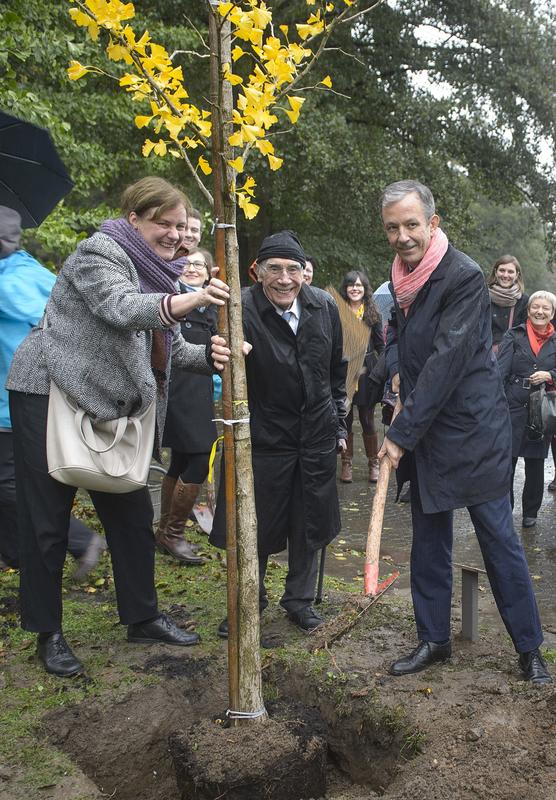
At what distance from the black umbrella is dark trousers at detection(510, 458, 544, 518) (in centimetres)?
412

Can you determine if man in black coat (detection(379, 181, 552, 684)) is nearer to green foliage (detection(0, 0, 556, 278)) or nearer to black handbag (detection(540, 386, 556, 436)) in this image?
black handbag (detection(540, 386, 556, 436))

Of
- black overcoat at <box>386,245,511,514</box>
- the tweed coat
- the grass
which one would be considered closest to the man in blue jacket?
the grass

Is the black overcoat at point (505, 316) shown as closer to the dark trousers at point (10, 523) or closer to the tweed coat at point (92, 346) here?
the dark trousers at point (10, 523)

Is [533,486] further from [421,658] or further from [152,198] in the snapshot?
[152,198]

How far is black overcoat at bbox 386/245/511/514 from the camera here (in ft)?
12.0

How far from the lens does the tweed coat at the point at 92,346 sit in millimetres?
3529

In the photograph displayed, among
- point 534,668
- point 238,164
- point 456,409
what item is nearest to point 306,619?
point 534,668

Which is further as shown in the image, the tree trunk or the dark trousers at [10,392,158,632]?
the dark trousers at [10,392,158,632]

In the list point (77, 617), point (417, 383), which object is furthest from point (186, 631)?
point (417, 383)

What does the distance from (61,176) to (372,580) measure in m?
3.70

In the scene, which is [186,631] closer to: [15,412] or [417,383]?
[15,412]

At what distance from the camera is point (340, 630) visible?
421 cm

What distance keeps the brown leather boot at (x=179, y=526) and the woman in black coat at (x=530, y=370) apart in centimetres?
263

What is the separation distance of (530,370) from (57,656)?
14.5 feet
